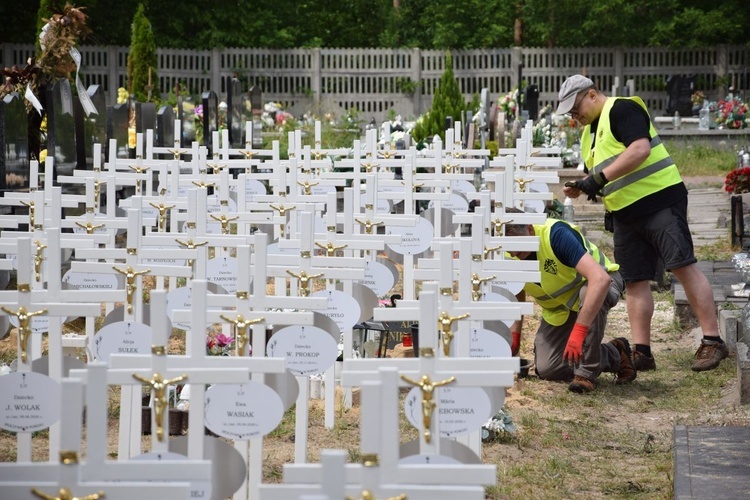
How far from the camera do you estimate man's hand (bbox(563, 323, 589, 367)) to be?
663cm

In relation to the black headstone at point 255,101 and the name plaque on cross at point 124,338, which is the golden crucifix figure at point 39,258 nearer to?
the name plaque on cross at point 124,338

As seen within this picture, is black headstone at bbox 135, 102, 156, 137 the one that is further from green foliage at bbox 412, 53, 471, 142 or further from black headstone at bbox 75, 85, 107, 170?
green foliage at bbox 412, 53, 471, 142

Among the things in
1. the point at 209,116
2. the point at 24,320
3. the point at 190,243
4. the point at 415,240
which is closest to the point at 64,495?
the point at 24,320

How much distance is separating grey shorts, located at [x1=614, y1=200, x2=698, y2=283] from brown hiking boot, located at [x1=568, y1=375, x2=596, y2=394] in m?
0.77

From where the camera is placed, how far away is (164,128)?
14438 millimetres

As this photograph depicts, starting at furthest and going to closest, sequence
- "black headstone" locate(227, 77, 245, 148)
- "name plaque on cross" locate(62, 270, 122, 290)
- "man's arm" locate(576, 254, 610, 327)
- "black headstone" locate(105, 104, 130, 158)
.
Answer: "black headstone" locate(227, 77, 245, 148) → "black headstone" locate(105, 104, 130, 158) → "man's arm" locate(576, 254, 610, 327) → "name plaque on cross" locate(62, 270, 122, 290)

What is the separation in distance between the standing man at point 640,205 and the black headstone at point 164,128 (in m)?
7.60

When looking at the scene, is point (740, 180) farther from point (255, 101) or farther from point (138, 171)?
point (255, 101)

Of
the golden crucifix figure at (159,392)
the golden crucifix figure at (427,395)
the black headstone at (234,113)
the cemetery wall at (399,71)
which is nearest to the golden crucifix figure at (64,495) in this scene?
the golden crucifix figure at (159,392)

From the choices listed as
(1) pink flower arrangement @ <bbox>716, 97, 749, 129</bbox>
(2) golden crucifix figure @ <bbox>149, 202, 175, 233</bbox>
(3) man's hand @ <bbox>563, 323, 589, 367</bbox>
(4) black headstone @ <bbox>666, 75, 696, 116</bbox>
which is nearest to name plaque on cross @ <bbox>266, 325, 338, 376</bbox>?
(3) man's hand @ <bbox>563, 323, 589, 367</bbox>

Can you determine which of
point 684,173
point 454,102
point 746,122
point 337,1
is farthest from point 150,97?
point 337,1

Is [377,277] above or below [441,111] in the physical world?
below

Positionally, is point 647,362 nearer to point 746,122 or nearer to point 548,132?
point 548,132

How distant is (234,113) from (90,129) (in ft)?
17.2
